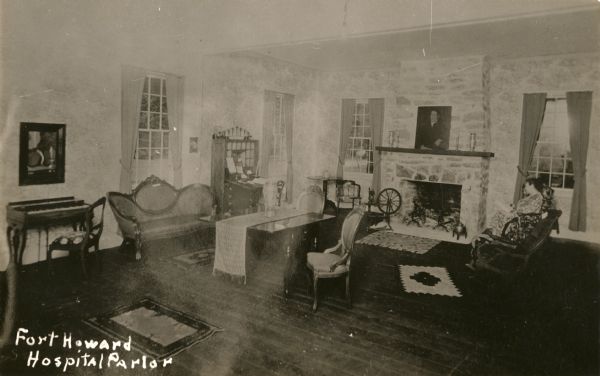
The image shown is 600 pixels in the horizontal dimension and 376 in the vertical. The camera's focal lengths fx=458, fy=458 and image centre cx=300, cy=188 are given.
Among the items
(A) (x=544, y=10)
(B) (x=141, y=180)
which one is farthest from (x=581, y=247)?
(B) (x=141, y=180)

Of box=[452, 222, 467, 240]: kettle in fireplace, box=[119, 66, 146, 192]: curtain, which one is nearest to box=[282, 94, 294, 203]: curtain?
box=[452, 222, 467, 240]: kettle in fireplace

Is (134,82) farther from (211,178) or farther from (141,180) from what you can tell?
(211,178)

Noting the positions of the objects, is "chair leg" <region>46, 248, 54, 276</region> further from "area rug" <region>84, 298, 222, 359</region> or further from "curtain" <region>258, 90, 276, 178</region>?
"curtain" <region>258, 90, 276, 178</region>

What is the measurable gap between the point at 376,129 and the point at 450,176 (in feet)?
7.91

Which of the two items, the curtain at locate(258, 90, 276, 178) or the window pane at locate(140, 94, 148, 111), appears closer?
the window pane at locate(140, 94, 148, 111)

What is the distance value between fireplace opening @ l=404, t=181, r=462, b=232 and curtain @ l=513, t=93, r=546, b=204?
45.2 inches

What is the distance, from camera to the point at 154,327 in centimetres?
401

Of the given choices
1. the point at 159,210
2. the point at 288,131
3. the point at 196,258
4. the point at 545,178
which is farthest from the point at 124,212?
the point at 545,178

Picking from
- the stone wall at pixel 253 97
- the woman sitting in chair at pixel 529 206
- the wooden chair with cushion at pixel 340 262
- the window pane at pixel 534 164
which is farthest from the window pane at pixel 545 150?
the wooden chair with cushion at pixel 340 262

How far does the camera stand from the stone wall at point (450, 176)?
827 centimetres

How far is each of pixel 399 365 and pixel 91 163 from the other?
484 cm

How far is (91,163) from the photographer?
6.26m

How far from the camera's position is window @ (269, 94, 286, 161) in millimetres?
10078

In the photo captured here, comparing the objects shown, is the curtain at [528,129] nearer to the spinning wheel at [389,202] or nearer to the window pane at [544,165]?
the window pane at [544,165]
